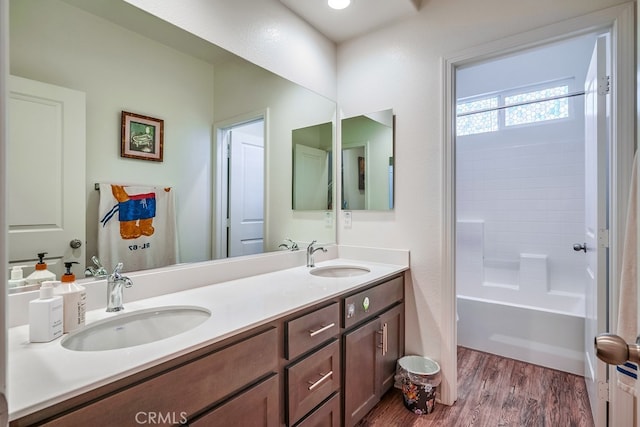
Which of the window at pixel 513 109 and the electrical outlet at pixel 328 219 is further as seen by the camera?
the window at pixel 513 109

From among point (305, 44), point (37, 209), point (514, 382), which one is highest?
point (305, 44)

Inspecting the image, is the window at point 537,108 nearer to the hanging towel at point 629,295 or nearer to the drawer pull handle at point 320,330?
the hanging towel at point 629,295

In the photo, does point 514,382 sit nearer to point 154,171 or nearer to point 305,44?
point 154,171

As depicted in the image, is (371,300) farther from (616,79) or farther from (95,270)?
(616,79)

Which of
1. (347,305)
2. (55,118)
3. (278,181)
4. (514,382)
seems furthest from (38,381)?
(514,382)

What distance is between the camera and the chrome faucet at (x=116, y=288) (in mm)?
1137

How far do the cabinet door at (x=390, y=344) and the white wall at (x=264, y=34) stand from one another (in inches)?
61.5

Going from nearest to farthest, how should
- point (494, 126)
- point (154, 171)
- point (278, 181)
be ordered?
1. point (154, 171)
2. point (278, 181)
3. point (494, 126)

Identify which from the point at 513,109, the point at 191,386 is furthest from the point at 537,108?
the point at 191,386

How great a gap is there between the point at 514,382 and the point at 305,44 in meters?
2.61

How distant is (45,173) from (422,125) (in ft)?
6.10

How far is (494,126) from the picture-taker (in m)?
3.27

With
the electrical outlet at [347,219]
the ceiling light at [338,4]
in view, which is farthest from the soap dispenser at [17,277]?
the ceiling light at [338,4]

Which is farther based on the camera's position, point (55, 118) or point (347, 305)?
point (347, 305)
